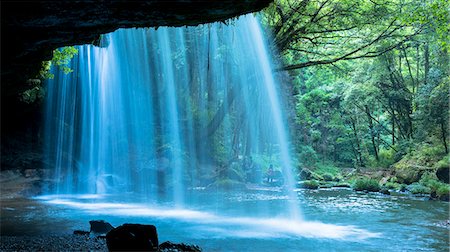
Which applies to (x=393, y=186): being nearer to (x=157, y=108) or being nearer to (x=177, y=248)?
(x=157, y=108)

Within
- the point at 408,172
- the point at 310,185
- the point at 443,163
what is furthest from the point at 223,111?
the point at 443,163

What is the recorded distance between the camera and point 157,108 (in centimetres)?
2438

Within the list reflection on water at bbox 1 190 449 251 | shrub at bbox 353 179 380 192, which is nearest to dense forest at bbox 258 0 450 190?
shrub at bbox 353 179 380 192

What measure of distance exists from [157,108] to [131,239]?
1875cm

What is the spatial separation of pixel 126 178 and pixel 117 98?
5.21 meters

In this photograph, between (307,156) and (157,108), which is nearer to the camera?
(157,108)

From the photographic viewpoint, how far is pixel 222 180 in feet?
73.0

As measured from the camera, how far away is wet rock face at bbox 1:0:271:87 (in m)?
3.91

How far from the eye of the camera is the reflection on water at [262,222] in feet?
28.5

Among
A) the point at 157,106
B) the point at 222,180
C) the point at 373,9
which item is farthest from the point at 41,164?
the point at 373,9

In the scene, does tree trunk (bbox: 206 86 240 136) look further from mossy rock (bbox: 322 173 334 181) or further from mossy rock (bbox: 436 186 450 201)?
mossy rock (bbox: 436 186 450 201)

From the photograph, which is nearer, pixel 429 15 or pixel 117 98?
pixel 429 15

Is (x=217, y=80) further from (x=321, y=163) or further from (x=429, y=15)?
(x=321, y=163)

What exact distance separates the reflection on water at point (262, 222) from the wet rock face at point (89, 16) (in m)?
5.31
